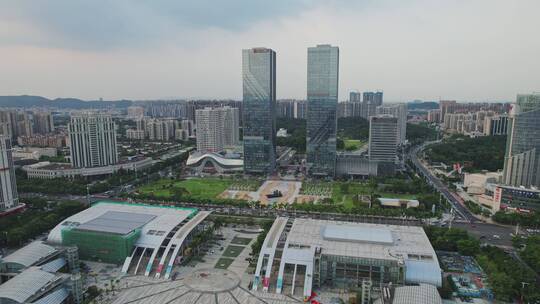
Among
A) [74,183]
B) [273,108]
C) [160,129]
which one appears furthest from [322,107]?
[160,129]

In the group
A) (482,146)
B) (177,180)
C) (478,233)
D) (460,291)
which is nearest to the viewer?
(460,291)

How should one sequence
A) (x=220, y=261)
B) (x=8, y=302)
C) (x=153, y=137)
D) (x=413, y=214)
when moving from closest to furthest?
1. (x=8, y=302)
2. (x=220, y=261)
3. (x=413, y=214)
4. (x=153, y=137)

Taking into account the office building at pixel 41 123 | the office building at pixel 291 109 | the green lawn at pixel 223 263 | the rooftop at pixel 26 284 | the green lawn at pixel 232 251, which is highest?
the office building at pixel 291 109

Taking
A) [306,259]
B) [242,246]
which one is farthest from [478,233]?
[242,246]

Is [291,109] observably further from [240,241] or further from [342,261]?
[342,261]

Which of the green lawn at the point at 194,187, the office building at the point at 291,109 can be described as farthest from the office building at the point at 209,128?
the office building at the point at 291,109

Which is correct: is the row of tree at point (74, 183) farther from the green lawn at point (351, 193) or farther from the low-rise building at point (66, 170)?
the green lawn at point (351, 193)

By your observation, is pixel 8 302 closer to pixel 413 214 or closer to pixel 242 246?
pixel 242 246
